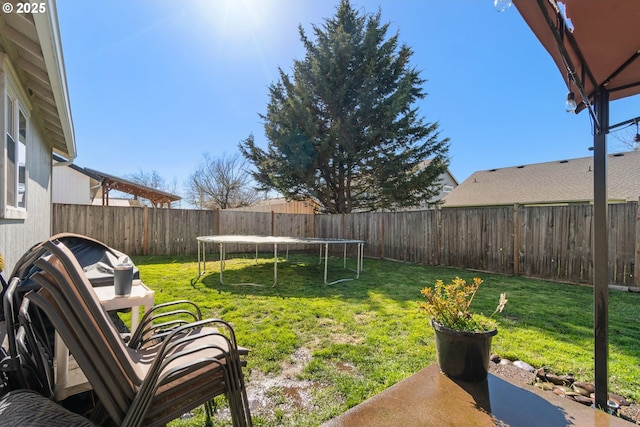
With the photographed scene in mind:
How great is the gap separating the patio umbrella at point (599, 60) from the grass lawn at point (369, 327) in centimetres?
85

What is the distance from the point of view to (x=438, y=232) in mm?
8008

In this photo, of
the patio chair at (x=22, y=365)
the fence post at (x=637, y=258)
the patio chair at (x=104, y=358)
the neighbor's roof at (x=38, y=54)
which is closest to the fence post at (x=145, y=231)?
the neighbor's roof at (x=38, y=54)

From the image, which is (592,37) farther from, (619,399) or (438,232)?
(438,232)

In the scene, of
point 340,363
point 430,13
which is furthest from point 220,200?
point 340,363

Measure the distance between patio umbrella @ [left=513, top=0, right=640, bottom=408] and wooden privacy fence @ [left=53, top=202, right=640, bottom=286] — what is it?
460 cm

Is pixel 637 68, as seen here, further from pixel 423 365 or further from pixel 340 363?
pixel 340 363

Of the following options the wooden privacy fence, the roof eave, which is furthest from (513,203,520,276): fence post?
A: the roof eave

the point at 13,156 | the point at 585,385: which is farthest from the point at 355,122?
the point at 585,385

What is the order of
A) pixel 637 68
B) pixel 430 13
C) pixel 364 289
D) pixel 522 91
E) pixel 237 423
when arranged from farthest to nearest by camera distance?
pixel 522 91
pixel 430 13
pixel 364 289
pixel 637 68
pixel 237 423

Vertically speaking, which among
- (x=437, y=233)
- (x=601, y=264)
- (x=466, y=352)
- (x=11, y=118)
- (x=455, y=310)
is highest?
(x=11, y=118)

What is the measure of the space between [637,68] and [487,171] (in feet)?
57.5

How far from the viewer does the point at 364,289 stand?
5.27 meters

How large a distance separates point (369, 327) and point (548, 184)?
14.8 metres

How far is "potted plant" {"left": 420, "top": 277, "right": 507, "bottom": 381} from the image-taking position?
80.4 inches
